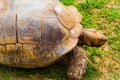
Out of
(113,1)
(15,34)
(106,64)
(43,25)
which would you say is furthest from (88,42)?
(113,1)

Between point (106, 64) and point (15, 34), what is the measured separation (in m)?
1.55

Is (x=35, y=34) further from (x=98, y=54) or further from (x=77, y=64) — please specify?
(x=98, y=54)

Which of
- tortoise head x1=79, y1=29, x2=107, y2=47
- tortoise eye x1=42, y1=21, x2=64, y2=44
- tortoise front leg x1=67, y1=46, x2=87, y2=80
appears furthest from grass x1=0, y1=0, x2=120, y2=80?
tortoise eye x1=42, y1=21, x2=64, y2=44

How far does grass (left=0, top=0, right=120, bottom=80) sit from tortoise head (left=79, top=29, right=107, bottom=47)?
0.36 m

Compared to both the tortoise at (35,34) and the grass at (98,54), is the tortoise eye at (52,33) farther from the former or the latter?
the grass at (98,54)

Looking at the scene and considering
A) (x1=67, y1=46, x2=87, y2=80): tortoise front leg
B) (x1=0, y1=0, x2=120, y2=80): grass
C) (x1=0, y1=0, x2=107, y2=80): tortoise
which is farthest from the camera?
(x1=0, y1=0, x2=120, y2=80): grass

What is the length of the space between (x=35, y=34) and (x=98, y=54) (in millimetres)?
1289

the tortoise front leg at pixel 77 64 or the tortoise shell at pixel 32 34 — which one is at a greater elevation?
the tortoise shell at pixel 32 34

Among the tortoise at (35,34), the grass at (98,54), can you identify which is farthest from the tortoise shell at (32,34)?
the grass at (98,54)

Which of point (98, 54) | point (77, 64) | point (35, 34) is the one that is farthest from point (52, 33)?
point (98, 54)

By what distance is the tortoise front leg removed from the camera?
4.87 meters

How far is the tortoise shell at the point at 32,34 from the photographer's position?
462 centimetres

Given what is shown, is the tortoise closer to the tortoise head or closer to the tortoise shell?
the tortoise shell

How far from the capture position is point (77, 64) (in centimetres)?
496
